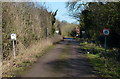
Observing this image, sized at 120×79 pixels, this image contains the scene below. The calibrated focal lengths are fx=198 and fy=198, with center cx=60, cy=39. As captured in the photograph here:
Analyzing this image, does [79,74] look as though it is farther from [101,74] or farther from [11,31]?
[11,31]

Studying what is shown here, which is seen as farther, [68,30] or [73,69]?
[68,30]

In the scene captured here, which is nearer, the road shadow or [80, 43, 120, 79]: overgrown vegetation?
[80, 43, 120, 79]: overgrown vegetation

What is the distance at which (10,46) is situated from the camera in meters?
12.9

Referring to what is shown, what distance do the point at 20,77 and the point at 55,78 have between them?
1571 mm

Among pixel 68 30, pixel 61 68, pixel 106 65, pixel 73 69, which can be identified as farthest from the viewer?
pixel 68 30

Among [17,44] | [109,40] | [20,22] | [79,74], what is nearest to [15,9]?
[20,22]

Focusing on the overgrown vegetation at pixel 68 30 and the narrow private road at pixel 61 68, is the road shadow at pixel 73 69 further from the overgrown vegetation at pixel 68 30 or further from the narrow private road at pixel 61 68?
the overgrown vegetation at pixel 68 30

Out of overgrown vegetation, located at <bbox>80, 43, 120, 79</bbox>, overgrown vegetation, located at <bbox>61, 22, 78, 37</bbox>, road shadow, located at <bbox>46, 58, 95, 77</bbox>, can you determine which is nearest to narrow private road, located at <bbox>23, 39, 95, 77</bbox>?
road shadow, located at <bbox>46, 58, 95, 77</bbox>

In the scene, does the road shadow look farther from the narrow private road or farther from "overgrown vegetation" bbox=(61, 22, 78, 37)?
"overgrown vegetation" bbox=(61, 22, 78, 37)

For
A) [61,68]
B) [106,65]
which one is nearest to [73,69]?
[61,68]

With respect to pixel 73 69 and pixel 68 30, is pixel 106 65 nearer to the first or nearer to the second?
pixel 73 69

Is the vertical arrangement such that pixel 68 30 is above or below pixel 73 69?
above

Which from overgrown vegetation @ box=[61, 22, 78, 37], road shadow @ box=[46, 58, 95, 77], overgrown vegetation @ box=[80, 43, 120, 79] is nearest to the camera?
Answer: overgrown vegetation @ box=[80, 43, 120, 79]

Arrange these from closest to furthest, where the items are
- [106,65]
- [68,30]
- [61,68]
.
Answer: [61,68] → [106,65] → [68,30]
